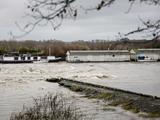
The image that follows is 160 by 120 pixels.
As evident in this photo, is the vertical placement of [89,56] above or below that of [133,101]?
below

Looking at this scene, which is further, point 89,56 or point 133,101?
point 89,56

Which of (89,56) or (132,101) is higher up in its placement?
(132,101)

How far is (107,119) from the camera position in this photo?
21.2m

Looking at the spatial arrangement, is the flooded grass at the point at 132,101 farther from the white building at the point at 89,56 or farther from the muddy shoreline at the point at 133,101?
the white building at the point at 89,56

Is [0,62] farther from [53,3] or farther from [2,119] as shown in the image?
[53,3]

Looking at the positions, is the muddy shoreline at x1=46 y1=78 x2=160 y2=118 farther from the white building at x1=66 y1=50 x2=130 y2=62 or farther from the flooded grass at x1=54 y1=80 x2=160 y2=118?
the white building at x1=66 y1=50 x2=130 y2=62

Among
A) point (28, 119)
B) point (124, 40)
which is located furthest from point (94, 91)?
point (124, 40)

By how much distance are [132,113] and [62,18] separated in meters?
18.5

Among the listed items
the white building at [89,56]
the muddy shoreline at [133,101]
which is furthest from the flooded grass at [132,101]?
the white building at [89,56]

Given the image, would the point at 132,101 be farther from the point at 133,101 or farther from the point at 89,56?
the point at 89,56

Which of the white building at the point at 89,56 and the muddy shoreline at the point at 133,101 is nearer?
the muddy shoreline at the point at 133,101


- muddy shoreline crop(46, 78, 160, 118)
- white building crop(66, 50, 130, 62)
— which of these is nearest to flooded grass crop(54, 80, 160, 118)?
muddy shoreline crop(46, 78, 160, 118)

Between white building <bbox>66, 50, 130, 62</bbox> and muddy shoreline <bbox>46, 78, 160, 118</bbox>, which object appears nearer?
muddy shoreline <bbox>46, 78, 160, 118</bbox>

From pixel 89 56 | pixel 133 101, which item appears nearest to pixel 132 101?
pixel 133 101
